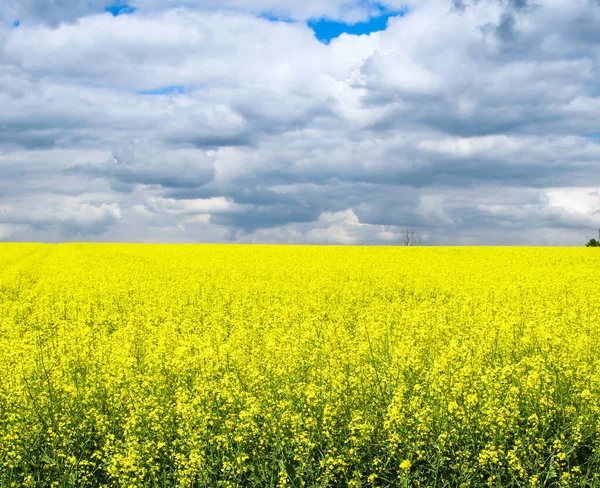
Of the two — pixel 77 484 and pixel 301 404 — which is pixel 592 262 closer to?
pixel 301 404

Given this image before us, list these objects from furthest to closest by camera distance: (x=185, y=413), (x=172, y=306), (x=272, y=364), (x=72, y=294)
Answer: (x=72, y=294) < (x=172, y=306) < (x=272, y=364) < (x=185, y=413)

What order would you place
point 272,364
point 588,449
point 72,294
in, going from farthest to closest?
point 72,294 → point 272,364 → point 588,449

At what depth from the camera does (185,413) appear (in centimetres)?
625

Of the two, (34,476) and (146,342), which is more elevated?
(146,342)

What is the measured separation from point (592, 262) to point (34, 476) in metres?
32.2

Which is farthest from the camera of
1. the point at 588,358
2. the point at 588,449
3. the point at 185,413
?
the point at 588,358

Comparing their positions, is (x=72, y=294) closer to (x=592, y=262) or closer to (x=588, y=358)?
(x=588, y=358)

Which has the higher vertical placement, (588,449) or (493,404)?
(493,404)

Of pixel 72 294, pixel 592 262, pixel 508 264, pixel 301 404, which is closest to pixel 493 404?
pixel 301 404

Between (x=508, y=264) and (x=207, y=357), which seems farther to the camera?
(x=508, y=264)

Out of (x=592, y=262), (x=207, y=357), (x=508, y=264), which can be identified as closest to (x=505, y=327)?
(x=207, y=357)

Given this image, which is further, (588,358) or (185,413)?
(588,358)

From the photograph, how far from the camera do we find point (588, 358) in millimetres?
8883

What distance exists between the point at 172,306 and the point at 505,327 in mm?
9221
